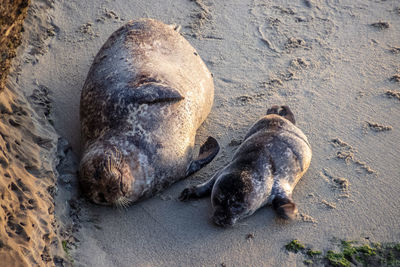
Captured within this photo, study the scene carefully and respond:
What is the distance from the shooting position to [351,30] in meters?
6.76

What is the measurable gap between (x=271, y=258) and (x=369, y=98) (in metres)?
2.69

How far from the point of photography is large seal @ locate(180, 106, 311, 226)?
13.4 ft

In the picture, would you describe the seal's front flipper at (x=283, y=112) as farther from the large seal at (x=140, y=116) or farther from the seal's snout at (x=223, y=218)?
the seal's snout at (x=223, y=218)

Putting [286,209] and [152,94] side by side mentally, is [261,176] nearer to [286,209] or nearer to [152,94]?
[286,209]

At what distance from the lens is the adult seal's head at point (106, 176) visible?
158 inches

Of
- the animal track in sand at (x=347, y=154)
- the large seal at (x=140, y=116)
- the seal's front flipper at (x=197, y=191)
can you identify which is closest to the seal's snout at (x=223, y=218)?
the seal's front flipper at (x=197, y=191)

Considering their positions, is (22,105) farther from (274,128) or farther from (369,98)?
(369,98)

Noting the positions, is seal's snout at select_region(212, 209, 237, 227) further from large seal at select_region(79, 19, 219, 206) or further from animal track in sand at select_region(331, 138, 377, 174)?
animal track in sand at select_region(331, 138, 377, 174)

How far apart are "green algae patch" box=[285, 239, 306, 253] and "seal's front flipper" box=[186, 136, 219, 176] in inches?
46.5

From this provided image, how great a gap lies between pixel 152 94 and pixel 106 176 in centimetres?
90

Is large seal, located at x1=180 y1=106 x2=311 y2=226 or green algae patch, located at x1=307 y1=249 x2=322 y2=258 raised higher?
large seal, located at x1=180 y1=106 x2=311 y2=226

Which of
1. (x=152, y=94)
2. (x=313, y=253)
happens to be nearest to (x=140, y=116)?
(x=152, y=94)

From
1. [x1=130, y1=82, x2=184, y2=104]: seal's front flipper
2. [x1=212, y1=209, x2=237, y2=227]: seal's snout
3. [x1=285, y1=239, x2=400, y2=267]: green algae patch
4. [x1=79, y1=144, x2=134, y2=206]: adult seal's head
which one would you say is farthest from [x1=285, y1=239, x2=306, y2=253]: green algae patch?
[x1=130, y1=82, x2=184, y2=104]: seal's front flipper

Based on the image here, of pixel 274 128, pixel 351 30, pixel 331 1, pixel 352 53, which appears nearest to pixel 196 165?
pixel 274 128
